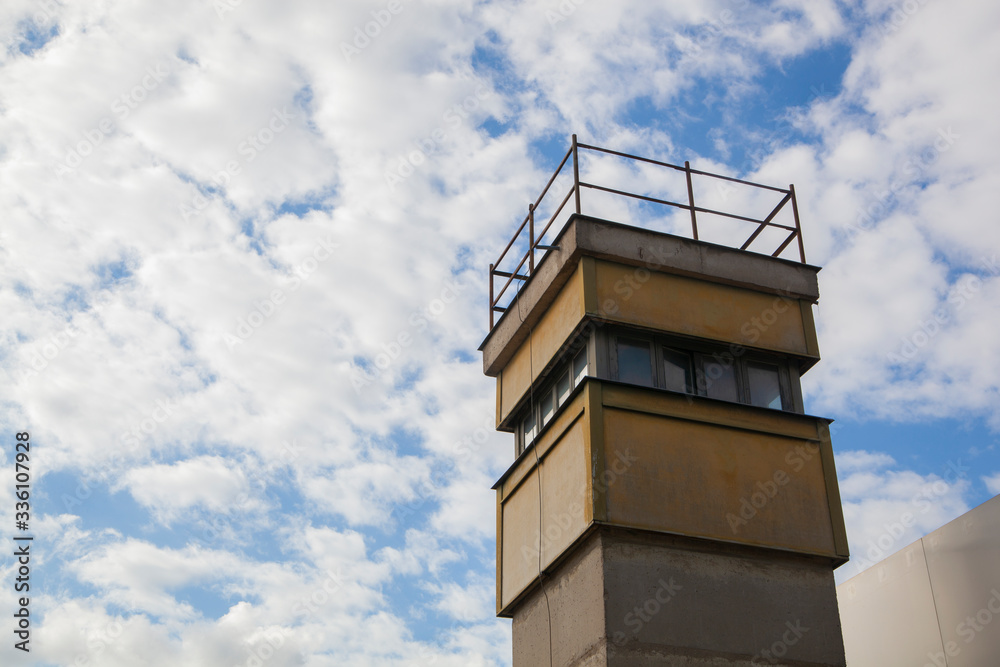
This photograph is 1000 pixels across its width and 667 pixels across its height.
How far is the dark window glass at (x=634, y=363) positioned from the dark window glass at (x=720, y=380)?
89cm

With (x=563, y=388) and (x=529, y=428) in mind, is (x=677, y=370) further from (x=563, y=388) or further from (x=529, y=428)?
(x=529, y=428)

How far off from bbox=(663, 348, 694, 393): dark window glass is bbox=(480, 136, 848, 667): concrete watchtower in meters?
0.03

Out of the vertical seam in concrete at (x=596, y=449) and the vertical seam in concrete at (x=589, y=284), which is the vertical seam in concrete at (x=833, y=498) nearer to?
the vertical seam in concrete at (x=596, y=449)

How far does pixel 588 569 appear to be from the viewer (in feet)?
41.2

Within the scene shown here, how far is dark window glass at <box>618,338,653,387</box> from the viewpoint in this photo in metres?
13.9

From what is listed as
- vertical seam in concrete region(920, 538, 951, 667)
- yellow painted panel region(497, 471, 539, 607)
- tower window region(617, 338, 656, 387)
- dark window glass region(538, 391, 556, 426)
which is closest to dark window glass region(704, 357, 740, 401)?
tower window region(617, 338, 656, 387)

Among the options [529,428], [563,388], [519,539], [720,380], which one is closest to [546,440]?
[563,388]

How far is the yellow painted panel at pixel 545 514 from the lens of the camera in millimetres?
13086

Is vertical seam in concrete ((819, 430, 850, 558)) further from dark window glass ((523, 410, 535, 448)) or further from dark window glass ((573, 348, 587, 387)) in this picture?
dark window glass ((523, 410, 535, 448))

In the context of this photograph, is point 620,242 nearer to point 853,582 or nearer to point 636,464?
point 636,464

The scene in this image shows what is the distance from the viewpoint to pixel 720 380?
14.3 meters

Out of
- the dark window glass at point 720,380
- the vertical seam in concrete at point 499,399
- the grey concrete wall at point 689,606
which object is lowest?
the grey concrete wall at point 689,606

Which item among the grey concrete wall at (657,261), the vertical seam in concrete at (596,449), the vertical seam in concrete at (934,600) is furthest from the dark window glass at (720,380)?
the vertical seam in concrete at (934,600)

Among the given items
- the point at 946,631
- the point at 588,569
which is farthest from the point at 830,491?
the point at 588,569
